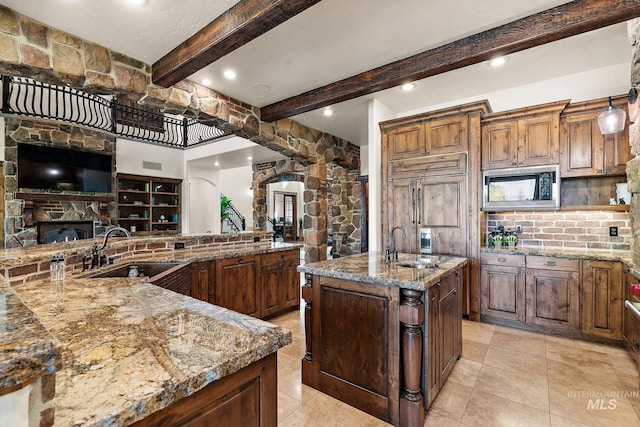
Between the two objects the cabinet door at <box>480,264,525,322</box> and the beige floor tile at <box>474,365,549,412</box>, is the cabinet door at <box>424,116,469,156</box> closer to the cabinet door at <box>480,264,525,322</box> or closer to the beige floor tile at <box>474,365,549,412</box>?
the cabinet door at <box>480,264,525,322</box>

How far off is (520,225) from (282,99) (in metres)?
3.45

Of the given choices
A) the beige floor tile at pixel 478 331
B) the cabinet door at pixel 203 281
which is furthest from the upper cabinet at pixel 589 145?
the cabinet door at pixel 203 281

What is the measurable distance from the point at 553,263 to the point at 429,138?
74.3 inches

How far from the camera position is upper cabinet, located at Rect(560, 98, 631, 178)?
2.95 metres

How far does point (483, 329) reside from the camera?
327 cm

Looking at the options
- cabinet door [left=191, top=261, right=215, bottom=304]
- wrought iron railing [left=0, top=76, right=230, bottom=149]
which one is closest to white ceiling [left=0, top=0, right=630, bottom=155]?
wrought iron railing [left=0, top=76, right=230, bottom=149]

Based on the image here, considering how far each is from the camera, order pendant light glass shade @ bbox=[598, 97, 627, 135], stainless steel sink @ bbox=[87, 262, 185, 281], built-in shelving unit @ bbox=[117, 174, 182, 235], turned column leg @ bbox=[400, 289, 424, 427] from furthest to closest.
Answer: built-in shelving unit @ bbox=[117, 174, 182, 235], pendant light glass shade @ bbox=[598, 97, 627, 135], stainless steel sink @ bbox=[87, 262, 185, 281], turned column leg @ bbox=[400, 289, 424, 427]

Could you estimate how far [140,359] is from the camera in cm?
81

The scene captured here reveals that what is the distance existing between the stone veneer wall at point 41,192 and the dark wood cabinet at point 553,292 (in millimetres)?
7295

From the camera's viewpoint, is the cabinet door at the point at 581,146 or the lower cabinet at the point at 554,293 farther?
the cabinet door at the point at 581,146

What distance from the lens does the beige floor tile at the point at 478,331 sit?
3.02 m

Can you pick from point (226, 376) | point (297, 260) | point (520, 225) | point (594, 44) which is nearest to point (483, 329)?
point (520, 225)

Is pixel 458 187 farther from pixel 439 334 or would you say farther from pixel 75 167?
pixel 75 167

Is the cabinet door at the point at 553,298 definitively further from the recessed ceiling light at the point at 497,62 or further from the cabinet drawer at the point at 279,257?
the cabinet drawer at the point at 279,257
